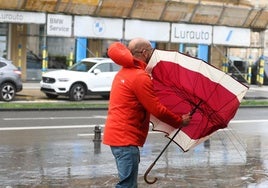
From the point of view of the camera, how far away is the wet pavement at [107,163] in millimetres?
8484

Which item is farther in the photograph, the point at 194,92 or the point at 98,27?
the point at 98,27

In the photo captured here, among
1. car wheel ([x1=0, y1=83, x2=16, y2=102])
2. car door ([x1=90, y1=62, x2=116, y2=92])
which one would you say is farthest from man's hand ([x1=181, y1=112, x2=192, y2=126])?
car door ([x1=90, y1=62, x2=116, y2=92])

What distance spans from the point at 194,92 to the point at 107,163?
15.3 feet

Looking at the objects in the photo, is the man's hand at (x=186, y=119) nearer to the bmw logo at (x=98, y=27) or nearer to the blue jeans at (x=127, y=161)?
the blue jeans at (x=127, y=161)

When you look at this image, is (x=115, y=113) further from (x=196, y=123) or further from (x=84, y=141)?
(x=84, y=141)

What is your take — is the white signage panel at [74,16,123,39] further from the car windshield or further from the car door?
the car door

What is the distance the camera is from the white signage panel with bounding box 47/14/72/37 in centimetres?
2612

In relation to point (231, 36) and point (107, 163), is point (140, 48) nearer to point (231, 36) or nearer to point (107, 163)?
point (107, 163)

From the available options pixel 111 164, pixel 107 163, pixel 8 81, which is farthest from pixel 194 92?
pixel 8 81

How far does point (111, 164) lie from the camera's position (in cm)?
980

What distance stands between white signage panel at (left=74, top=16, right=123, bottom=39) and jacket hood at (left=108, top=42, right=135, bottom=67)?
72.3 ft

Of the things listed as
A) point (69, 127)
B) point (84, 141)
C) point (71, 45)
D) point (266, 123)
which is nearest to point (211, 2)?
point (71, 45)

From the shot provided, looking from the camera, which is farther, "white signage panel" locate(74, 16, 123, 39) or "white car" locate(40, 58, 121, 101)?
"white signage panel" locate(74, 16, 123, 39)

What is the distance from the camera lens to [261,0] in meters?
40.5
